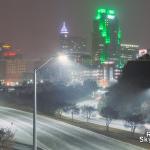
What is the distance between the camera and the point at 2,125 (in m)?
68.7

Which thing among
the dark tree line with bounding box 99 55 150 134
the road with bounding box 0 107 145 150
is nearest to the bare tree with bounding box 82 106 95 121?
the dark tree line with bounding box 99 55 150 134

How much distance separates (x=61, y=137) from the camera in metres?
55.2

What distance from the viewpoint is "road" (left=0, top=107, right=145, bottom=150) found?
48.1m

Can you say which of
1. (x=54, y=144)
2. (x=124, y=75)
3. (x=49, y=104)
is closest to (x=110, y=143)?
(x=54, y=144)

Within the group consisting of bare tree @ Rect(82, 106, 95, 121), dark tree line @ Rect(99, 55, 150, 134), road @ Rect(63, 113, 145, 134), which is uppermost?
dark tree line @ Rect(99, 55, 150, 134)

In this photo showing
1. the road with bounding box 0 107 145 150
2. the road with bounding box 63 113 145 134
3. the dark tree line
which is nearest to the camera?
the road with bounding box 0 107 145 150

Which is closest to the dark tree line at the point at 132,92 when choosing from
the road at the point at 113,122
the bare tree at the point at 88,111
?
the road at the point at 113,122

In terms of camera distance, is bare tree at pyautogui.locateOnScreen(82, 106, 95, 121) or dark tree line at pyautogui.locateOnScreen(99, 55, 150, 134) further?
bare tree at pyautogui.locateOnScreen(82, 106, 95, 121)

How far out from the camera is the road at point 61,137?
48062 mm

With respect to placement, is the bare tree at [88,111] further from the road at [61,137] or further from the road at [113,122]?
the road at [61,137]

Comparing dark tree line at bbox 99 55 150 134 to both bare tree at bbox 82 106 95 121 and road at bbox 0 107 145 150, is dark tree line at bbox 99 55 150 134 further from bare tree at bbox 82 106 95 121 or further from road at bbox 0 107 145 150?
road at bbox 0 107 145 150

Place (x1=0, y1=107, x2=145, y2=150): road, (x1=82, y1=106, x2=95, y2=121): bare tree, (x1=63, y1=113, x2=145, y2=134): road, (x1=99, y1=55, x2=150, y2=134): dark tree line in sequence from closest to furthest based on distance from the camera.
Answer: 1. (x1=0, y1=107, x2=145, y2=150): road
2. (x1=63, y1=113, x2=145, y2=134): road
3. (x1=99, y1=55, x2=150, y2=134): dark tree line
4. (x1=82, y1=106, x2=95, y2=121): bare tree

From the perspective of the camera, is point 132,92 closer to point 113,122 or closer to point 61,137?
point 113,122

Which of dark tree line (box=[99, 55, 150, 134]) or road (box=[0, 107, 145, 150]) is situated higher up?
dark tree line (box=[99, 55, 150, 134])
